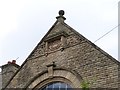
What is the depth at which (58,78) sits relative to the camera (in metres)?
17.9

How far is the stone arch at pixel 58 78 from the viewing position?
56.1 feet

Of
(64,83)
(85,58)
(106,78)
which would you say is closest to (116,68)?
(106,78)

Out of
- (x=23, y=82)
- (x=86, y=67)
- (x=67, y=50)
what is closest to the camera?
(x=86, y=67)

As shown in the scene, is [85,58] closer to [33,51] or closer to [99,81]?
[99,81]

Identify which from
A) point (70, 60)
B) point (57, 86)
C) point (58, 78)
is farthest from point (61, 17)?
point (57, 86)

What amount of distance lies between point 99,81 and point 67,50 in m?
2.59

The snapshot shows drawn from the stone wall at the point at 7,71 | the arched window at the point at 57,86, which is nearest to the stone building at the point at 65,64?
the arched window at the point at 57,86

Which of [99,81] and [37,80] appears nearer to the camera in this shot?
[99,81]

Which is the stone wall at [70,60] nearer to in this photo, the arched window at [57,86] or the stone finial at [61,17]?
the stone finial at [61,17]

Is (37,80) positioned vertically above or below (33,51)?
below

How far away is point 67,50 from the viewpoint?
59.5ft

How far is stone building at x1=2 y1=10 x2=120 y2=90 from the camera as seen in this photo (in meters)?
16.3

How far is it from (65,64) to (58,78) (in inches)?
28.1

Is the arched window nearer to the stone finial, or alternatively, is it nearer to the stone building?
the stone building
